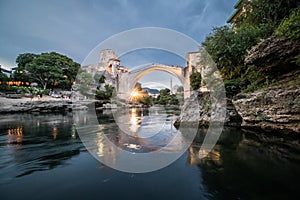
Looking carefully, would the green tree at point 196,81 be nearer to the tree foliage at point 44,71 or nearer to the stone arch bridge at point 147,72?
the stone arch bridge at point 147,72

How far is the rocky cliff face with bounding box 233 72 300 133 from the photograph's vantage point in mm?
4398

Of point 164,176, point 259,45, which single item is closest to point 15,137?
point 164,176

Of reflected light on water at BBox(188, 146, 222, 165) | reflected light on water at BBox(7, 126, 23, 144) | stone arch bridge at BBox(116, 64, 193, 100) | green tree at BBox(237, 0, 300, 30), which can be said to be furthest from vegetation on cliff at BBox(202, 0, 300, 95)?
stone arch bridge at BBox(116, 64, 193, 100)

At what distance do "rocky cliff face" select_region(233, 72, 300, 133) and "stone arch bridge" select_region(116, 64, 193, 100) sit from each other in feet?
76.0

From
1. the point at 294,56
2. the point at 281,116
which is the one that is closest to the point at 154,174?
the point at 281,116

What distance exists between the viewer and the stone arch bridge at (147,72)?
33.9 m

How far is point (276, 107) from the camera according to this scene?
4.84 m

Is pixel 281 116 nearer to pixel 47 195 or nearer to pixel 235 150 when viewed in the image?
pixel 235 150

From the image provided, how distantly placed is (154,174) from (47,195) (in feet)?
6.14

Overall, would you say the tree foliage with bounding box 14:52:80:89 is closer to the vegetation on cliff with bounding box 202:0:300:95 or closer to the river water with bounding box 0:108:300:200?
the vegetation on cliff with bounding box 202:0:300:95

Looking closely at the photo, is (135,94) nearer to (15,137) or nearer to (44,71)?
(44,71)

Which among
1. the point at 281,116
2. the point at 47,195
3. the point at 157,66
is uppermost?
the point at 157,66

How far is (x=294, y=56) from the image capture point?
15.0ft

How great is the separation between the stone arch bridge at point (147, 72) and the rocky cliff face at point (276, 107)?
23.2 metres
